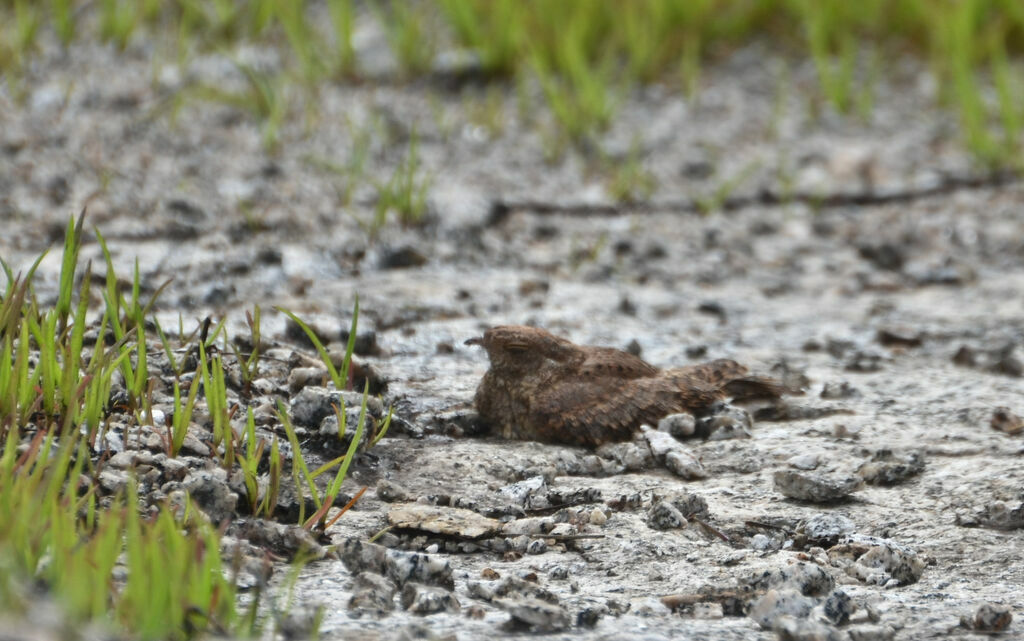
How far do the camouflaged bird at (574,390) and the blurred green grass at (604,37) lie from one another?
3.04 metres

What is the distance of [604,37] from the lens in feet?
23.4

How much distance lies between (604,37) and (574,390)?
432cm

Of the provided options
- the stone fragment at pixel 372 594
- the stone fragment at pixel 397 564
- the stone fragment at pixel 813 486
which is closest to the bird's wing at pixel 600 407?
the stone fragment at pixel 813 486

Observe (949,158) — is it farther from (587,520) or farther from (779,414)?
(587,520)

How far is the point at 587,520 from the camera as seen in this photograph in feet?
8.95

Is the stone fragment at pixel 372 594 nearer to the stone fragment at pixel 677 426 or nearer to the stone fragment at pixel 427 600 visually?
the stone fragment at pixel 427 600

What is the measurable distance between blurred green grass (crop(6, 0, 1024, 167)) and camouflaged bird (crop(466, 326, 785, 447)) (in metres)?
3.04

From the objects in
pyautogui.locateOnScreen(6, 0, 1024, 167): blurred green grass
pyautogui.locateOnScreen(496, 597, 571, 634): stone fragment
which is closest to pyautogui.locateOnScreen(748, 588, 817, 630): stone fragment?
pyautogui.locateOnScreen(496, 597, 571, 634): stone fragment

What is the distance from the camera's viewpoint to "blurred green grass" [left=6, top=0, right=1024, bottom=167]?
251 inches

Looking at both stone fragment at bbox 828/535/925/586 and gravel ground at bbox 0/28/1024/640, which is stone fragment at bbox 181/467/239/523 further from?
stone fragment at bbox 828/535/925/586

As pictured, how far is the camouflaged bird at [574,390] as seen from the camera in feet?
10.6

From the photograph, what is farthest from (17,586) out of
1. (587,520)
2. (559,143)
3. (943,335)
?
(559,143)

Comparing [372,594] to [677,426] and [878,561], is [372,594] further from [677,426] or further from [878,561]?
[677,426]

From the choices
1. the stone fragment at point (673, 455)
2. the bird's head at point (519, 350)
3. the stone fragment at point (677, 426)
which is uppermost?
the bird's head at point (519, 350)
